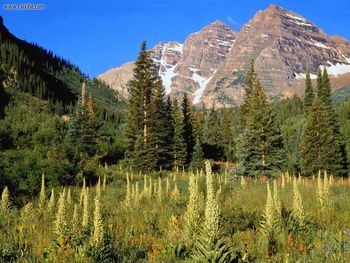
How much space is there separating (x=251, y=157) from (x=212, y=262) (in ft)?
79.2

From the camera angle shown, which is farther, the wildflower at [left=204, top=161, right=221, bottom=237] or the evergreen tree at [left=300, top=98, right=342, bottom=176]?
the evergreen tree at [left=300, top=98, right=342, bottom=176]

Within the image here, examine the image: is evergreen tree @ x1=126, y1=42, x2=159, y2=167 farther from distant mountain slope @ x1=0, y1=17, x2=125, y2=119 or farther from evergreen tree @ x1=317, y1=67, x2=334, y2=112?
distant mountain slope @ x1=0, y1=17, x2=125, y2=119

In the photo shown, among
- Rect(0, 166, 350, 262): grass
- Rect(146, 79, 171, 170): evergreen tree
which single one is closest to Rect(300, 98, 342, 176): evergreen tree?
Rect(146, 79, 171, 170): evergreen tree

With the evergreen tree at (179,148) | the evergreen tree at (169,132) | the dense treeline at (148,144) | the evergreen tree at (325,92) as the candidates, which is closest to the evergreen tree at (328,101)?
the evergreen tree at (325,92)

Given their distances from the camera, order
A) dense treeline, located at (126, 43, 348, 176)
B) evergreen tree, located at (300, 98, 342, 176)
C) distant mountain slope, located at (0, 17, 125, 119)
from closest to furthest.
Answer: dense treeline, located at (126, 43, 348, 176) < evergreen tree, located at (300, 98, 342, 176) < distant mountain slope, located at (0, 17, 125, 119)

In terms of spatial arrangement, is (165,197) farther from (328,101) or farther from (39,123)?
(328,101)

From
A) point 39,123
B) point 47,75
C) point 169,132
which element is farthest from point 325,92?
point 47,75

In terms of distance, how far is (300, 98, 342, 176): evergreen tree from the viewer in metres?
45.5

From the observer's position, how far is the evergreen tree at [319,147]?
45.5 m

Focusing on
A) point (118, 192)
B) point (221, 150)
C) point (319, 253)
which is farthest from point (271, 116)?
point (221, 150)

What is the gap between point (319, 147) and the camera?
Result: 46.3 m

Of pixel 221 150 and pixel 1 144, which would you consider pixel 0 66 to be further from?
pixel 1 144

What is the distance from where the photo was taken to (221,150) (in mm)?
67125

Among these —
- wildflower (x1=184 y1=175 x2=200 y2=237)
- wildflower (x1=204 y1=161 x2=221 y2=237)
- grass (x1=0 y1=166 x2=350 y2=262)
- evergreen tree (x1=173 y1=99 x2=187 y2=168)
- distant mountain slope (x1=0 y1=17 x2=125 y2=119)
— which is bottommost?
grass (x1=0 y1=166 x2=350 y2=262)
